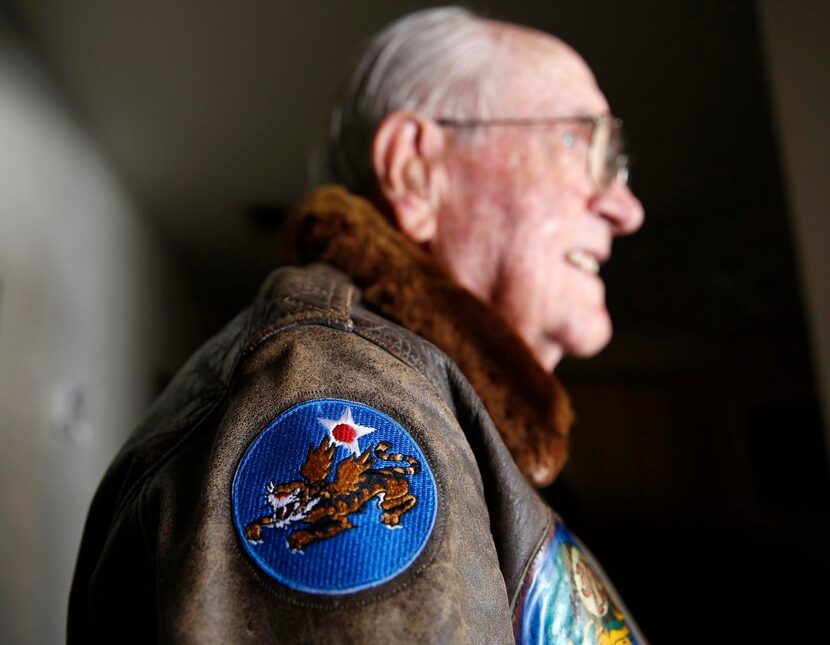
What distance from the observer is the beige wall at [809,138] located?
1.47 meters

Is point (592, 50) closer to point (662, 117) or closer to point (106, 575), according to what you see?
point (662, 117)

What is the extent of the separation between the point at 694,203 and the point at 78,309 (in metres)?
2.86

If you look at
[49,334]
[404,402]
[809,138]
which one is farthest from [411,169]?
[49,334]

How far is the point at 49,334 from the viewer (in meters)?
2.22

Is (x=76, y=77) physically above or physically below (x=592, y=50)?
above

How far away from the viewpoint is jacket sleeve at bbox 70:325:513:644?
0.34m

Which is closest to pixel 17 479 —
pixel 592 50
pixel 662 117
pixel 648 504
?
pixel 592 50

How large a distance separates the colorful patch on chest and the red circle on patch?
0.71ft

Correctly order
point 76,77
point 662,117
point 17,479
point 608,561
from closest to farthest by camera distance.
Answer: point 17,479
point 76,77
point 662,117
point 608,561

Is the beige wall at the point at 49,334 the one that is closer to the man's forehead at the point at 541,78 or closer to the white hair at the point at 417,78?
the white hair at the point at 417,78

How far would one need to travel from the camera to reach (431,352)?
514 millimetres

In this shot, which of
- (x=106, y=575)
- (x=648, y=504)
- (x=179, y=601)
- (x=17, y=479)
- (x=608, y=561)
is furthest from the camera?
(x=648, y=504)

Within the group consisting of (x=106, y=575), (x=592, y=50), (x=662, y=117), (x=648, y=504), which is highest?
(x=106, y=575)

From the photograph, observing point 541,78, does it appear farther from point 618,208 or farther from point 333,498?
point 333,498
